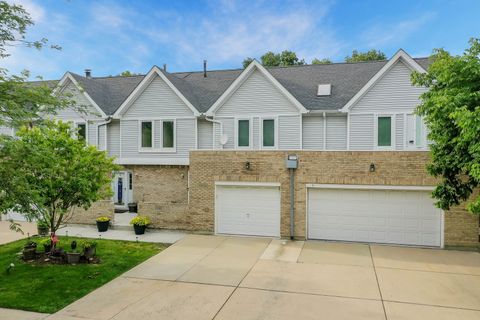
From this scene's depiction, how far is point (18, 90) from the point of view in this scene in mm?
6516

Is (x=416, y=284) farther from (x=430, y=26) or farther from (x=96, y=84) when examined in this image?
(x=96, y=84)

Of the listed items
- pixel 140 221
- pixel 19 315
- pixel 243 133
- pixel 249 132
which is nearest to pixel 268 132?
pixel 249 132

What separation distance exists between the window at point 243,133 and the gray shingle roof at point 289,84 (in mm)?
2503

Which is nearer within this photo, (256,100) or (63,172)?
(63,172)

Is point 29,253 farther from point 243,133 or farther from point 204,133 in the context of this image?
point 243,133

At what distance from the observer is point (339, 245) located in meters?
12.5

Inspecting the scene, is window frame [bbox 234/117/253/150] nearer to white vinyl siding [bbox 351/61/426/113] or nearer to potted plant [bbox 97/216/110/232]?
white vinyl siding [bbox 351/61/426/113]

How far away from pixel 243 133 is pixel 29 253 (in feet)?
36.1

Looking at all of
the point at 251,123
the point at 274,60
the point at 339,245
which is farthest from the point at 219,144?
the point at 274,60

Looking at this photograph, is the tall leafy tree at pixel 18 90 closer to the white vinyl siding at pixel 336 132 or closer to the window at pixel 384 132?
the white vinyl siding at pixel 336 132

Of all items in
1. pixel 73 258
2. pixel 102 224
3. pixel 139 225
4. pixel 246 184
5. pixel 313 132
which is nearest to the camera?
pixel 73 258

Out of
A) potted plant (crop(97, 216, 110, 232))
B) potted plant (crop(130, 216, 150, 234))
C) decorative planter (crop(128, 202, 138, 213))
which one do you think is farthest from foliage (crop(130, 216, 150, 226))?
decorative planter (crop(128, 202, 138, 213))

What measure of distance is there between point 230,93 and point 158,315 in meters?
12.9

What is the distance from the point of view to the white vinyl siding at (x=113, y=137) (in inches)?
758
